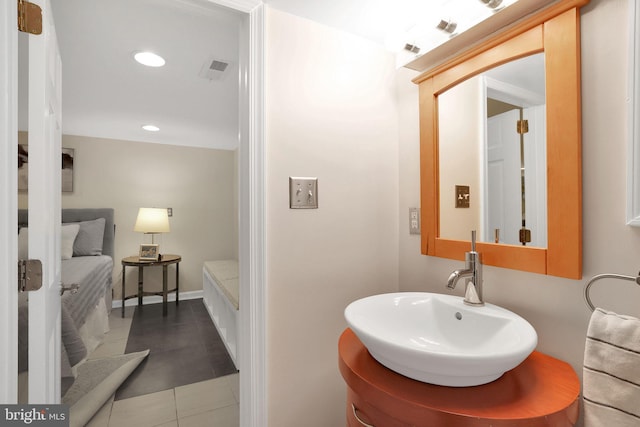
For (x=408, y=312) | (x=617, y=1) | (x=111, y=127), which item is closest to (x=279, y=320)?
(x=408, y=312)

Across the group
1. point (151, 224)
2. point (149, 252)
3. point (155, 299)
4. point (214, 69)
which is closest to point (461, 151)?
point (214, 69)

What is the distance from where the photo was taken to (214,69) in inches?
82.1

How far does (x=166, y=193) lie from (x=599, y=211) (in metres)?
4.37

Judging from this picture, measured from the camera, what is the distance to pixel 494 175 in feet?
3.77

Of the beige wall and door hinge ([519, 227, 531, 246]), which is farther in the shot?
the beige wall

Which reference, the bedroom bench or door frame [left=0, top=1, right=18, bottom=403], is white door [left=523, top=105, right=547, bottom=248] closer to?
door frame [left=0, top=1, right=18, bottom=403]

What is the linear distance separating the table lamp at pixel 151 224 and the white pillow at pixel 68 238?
1.85 feet

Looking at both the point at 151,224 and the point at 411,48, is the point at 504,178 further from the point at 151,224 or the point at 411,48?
the point at 151,224

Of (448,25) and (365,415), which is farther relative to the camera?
(448,25)

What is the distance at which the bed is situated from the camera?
5.62ft

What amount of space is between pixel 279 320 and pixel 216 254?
3.46m

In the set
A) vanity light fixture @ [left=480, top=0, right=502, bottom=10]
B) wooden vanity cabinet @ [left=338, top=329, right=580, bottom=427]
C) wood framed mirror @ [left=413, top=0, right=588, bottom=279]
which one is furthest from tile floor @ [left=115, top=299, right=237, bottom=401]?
vanity light fixture @ [left=480, top=0, right=502, bottom=10]

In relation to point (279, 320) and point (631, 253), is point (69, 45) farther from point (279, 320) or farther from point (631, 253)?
point (631, 253)

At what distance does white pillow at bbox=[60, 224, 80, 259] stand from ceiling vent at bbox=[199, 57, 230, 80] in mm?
2354
